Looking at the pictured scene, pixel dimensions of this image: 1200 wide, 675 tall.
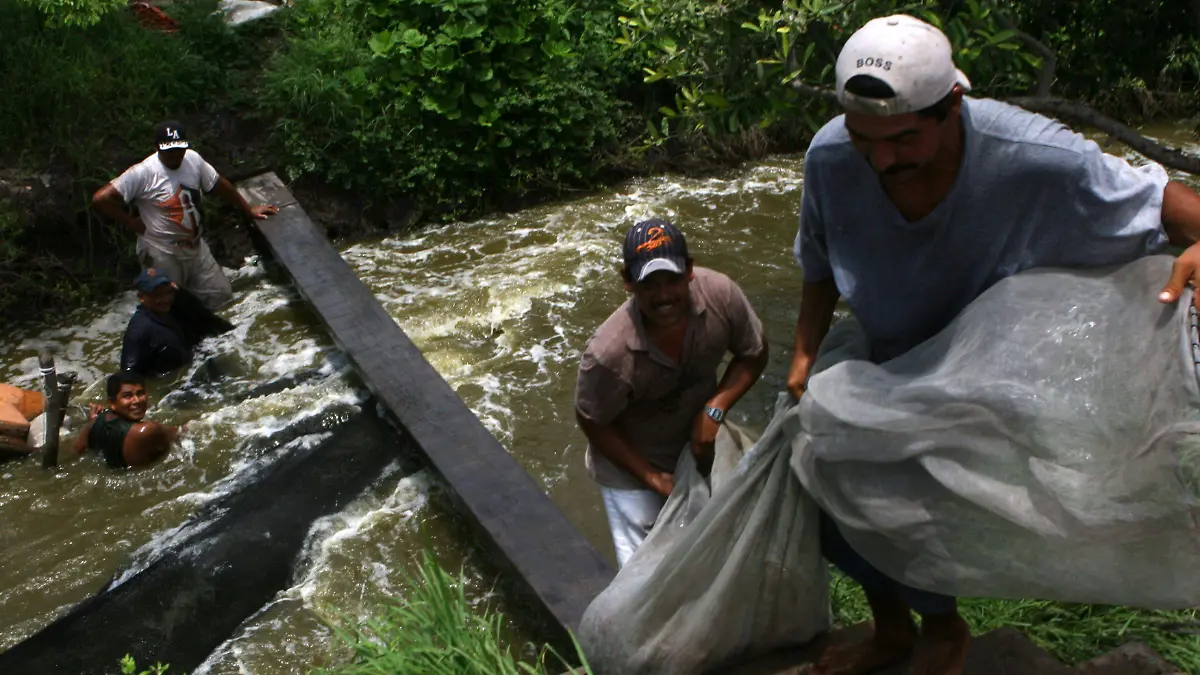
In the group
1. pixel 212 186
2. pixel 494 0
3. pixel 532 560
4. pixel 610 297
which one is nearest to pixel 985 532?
pixel 532 560

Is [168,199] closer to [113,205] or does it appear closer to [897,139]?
[113,205]

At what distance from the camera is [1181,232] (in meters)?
2.21

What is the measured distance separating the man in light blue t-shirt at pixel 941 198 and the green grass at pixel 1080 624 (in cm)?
92

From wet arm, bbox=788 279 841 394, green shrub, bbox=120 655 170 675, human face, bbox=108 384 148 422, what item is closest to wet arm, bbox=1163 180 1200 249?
wet arm, bbox=788 279 841 394

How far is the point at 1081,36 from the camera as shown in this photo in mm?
5379

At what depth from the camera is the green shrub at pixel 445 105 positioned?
31.9ft

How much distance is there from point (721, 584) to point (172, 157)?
20.6ft

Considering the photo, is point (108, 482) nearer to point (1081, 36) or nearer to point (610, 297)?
point (610, 297)

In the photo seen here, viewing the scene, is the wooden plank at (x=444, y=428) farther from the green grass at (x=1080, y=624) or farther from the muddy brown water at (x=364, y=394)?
the green grass at (x=1080, y=624)

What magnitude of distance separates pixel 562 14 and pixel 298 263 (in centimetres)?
385

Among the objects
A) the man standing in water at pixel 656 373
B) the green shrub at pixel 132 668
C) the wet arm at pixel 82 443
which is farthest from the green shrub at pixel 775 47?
the wet arm at pixel 82 443

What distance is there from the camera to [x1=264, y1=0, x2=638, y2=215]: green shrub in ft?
31.9

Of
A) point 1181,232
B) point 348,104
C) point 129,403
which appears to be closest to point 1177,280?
point 1181,232

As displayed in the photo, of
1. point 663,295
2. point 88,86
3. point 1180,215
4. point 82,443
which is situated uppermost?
point 1180,215
